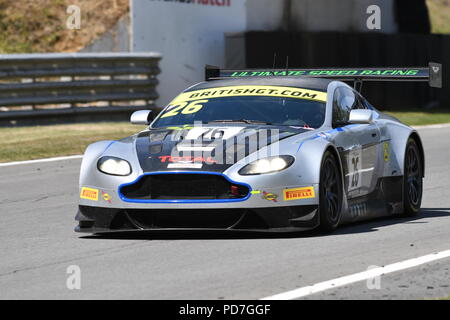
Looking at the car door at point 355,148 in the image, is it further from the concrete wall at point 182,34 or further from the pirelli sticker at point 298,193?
the concrete wall at point 182,34

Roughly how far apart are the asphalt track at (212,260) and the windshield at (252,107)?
3.42 feet

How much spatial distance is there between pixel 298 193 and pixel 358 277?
1.75 m

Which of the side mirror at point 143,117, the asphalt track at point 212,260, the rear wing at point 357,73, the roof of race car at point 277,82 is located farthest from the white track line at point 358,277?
the side mirror at point 143,117

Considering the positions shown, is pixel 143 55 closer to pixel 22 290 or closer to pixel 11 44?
pixel 11 44

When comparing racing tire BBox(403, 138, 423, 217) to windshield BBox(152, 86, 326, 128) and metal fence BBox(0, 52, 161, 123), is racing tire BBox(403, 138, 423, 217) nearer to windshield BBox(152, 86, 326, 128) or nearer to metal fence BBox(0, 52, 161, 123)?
windshield BBox(152, 86, 326, 128)

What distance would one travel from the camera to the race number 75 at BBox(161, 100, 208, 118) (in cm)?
998

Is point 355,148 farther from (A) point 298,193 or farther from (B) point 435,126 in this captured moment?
(B) point 435,126

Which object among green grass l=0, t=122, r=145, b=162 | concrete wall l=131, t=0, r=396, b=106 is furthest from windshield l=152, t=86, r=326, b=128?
concrete wall l=131, t=0, r=396, b=106

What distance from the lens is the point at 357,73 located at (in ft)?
36.5

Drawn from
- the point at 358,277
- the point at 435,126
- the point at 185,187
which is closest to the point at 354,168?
the point at 185,187

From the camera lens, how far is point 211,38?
26.6 meters

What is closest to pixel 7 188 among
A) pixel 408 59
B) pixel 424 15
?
pixel 408 59

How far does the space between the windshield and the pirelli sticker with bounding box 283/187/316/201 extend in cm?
102
